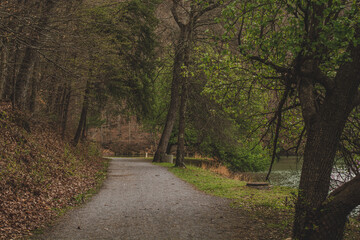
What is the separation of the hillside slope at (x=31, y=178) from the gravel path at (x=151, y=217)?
0.58 metres

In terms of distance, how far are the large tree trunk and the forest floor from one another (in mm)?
919

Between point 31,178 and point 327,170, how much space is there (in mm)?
7706

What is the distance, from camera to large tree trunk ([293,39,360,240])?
5219 millimetres

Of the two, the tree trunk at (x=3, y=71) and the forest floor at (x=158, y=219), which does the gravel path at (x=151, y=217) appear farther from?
the tree trunk at (x=3, y=71)

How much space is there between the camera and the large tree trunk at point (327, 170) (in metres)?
5.22

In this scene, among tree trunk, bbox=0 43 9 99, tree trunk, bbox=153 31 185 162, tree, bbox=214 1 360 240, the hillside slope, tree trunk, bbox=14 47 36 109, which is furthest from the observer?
tree trunk, bbox=153 31 185 162

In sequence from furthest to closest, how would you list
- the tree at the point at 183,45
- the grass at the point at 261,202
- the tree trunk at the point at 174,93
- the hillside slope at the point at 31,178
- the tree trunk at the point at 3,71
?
the tree trunk at the point at 174,93
the tree at the point at 183,45
the tree trunk at the point at 3,71
the grass at the point at 261,202
the hillside slope at the point at 31,178

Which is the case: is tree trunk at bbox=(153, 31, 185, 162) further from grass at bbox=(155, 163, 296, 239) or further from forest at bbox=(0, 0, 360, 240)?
grass at bbox=(155, 163, 296, 239)

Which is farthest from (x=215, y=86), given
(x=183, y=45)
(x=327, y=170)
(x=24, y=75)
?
(x=183, y=45)

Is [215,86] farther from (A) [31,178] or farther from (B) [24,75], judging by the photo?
(B) [24,75]

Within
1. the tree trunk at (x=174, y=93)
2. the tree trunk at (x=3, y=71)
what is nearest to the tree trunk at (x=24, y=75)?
the tree trunk at (x=3, y=71)

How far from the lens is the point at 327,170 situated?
18.0 feet

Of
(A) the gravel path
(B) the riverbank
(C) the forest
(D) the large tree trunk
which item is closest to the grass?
(B) the riverbank

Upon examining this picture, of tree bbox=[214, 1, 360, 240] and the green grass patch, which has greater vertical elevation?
tree bbox=[214, 1, 360, 240]
